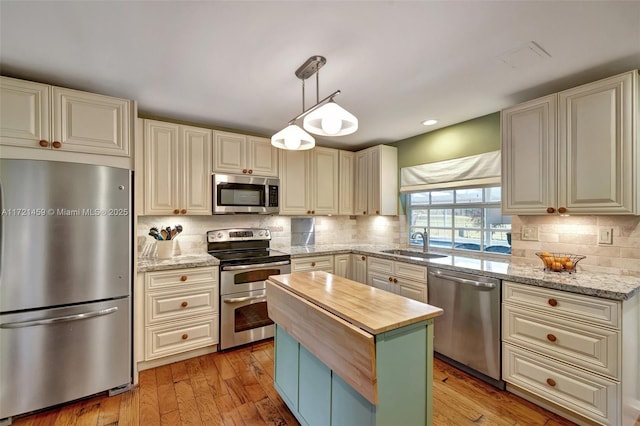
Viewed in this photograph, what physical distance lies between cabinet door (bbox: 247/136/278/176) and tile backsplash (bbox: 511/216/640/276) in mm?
2664

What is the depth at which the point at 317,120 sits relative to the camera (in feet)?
5.96

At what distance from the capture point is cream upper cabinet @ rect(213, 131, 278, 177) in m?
3.15

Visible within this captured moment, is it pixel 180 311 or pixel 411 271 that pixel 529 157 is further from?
Answer: pixel 180 311

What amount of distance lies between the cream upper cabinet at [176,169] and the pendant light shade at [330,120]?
5.57ft

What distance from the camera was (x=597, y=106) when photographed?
78.5 inches

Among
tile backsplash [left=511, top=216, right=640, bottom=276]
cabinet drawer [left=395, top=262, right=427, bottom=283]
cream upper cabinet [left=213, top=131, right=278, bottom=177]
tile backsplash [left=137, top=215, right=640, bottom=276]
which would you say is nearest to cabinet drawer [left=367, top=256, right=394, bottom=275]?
cabinet drawer [left=395, top=262, right=427, bottom=283]

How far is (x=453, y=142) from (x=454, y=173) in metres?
0.36

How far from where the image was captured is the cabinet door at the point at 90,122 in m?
2.07

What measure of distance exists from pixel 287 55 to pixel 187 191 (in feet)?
6.03

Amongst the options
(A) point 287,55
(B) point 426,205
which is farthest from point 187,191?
(B) point 426,205

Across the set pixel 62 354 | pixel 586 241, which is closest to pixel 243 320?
pixel 62 354

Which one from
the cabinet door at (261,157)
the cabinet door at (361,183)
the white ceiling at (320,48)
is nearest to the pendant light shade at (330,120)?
the white ceiling at (320,48)

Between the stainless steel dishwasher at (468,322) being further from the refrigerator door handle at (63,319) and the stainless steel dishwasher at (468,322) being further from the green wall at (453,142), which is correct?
the refrigerator door handle at (63,319)

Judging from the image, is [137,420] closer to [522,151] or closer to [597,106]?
[522,151]
